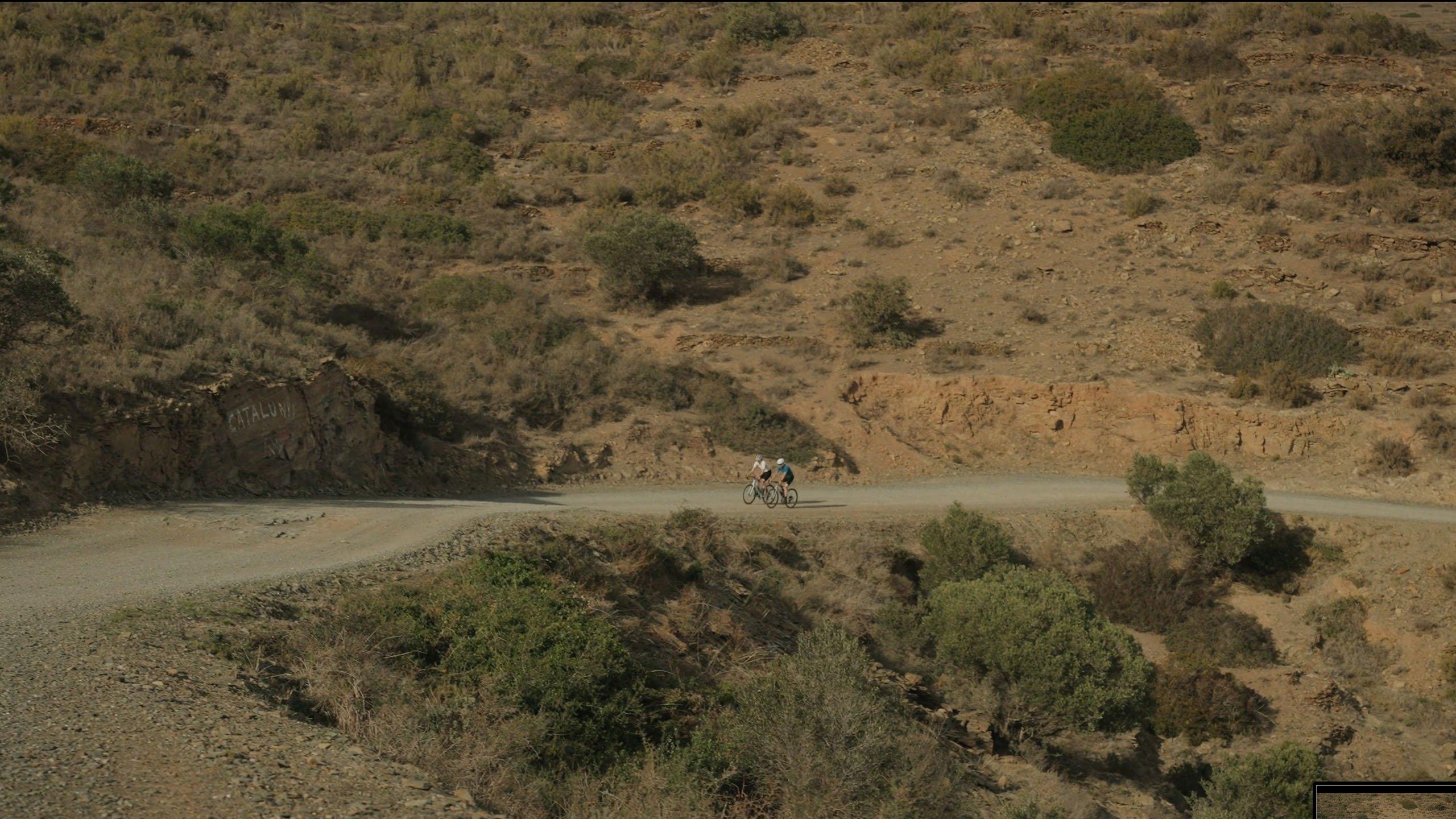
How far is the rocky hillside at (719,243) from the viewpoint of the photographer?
68.4ft

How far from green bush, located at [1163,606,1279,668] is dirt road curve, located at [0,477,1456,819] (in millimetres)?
13984

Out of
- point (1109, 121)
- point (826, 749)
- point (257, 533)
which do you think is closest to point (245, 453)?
point (257, 533)

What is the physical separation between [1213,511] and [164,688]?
20.1 meters

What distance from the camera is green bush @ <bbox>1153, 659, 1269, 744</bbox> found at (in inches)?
737

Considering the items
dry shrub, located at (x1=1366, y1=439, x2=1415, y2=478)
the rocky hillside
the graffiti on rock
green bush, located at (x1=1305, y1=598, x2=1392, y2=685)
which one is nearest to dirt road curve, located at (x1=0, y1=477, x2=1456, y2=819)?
the graffiti on rock

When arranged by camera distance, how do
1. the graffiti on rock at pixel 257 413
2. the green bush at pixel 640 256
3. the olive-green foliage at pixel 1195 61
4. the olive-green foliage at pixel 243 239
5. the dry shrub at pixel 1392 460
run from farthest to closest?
the olive-green foliage at pixel 1195 61 → the green bush at pixel 640 256 → the olive-green foliage at pixel 243 239 → the dry shrub at pixel 1392 460 → the graffiti on rock at pixel 257 413

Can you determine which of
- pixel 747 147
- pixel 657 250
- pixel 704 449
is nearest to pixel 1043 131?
pixel 747 147

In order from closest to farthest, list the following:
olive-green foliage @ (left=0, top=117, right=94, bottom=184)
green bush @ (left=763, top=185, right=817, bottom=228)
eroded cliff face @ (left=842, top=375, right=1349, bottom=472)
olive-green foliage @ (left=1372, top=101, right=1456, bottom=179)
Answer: eroded cliff face @ (left=842, top=375, right=1349, bottom=472) < olive-green foliage @ (left=0, top=117, right=94, bottom=184) < olive-green foliage @ (left=1372, top=101, right=1456, bottom=179) < green bush @ (left=763, top=185, right=817, bottom=228)

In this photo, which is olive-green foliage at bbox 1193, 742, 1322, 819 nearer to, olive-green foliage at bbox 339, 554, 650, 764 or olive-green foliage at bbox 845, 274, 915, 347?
olive-green foliage at bbox 339, 554, 650, 764

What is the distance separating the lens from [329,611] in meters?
11.2

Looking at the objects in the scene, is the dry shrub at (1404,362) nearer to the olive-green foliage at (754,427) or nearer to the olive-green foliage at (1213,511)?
the olive-green foliage at (1213,511)

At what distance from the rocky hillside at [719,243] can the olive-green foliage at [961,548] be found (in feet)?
15.4

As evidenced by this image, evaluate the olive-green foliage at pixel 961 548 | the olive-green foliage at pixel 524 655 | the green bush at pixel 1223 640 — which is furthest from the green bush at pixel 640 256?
the olive-green foliage at pixel 524 655

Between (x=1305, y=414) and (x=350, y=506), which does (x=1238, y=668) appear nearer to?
(x=1305, y=414)
